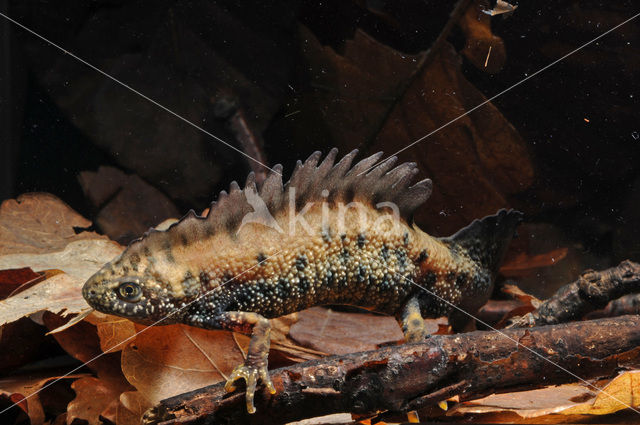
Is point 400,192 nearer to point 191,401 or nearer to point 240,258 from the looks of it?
point 240,258

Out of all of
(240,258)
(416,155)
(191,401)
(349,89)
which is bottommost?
(191,401)

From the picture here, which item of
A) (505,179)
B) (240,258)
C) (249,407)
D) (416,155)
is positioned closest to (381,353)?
(249,407)

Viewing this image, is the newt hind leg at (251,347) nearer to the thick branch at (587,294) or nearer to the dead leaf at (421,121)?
the dead leaf at (421,121)

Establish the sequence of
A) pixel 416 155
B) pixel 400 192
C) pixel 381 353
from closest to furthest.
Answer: pixel 381 353
pixel 400 192
pixel 416 155

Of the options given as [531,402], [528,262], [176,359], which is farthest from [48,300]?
[528,262]

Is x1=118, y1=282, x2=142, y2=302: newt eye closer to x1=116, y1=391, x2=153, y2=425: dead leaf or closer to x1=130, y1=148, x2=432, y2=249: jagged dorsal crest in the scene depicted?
x1=130, y1=148, x2=432, y2=249: jagged dorsal crest

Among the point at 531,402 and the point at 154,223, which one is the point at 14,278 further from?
the point at 531,402
